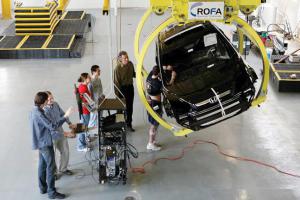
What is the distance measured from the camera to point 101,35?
17844mm

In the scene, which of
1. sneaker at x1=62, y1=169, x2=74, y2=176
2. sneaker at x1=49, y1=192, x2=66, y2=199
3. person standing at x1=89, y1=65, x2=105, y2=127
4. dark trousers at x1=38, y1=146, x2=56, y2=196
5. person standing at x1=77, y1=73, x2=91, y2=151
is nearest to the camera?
dark trousers at x1=38, y1=146, x2=56, y2=196

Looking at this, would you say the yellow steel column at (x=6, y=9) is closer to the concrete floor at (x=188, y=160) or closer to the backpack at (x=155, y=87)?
the concrete floor at (x=188, y=160)

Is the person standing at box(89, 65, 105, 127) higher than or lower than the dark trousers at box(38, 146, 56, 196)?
higher

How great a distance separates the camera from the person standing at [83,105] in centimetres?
842

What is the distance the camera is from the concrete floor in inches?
301

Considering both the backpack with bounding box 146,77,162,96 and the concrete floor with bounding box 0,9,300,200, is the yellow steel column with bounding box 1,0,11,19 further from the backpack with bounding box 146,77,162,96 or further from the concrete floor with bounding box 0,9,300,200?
the backpack with bounding box 146,77,162,96

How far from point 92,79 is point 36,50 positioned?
675 cm

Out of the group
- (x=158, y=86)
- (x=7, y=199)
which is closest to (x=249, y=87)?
(x=158, y=86)

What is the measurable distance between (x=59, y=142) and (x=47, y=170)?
61cm

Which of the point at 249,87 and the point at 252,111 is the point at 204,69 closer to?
the point at 249,87

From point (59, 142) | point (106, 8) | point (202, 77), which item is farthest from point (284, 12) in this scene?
point (59, 142)

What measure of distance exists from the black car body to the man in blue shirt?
2104 mm

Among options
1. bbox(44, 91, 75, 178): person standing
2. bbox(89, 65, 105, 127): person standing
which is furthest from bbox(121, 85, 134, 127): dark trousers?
bbox(44, 91, 75, 178): person standing

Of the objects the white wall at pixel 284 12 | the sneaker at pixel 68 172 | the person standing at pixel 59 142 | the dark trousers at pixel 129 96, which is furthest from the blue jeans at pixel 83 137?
the white wall at pixel 284 12
